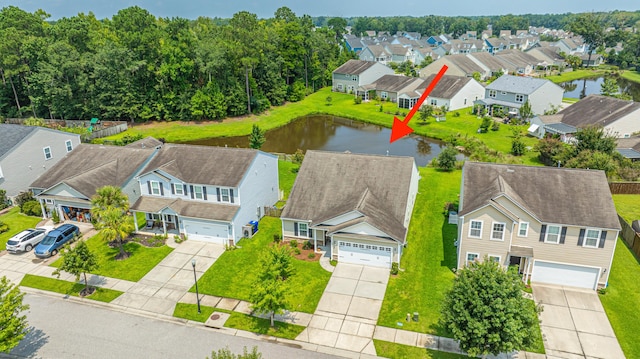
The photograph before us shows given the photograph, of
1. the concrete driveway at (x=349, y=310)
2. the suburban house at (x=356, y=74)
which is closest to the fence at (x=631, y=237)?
the concrete driveway at (x=349, y=310)

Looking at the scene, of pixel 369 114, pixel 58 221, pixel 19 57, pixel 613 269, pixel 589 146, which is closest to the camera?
pixel 613 269

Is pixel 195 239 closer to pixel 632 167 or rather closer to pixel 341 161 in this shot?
pixel 341 161

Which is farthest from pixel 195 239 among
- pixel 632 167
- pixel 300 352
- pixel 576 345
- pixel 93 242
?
pixel 632 167

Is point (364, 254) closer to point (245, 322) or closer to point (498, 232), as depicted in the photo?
point (498, 232)

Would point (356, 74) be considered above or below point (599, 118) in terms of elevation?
above

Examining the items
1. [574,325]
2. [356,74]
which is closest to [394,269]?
[574,325]

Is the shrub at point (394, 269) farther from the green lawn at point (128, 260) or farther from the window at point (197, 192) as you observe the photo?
the green lawn at point (128, 260)
